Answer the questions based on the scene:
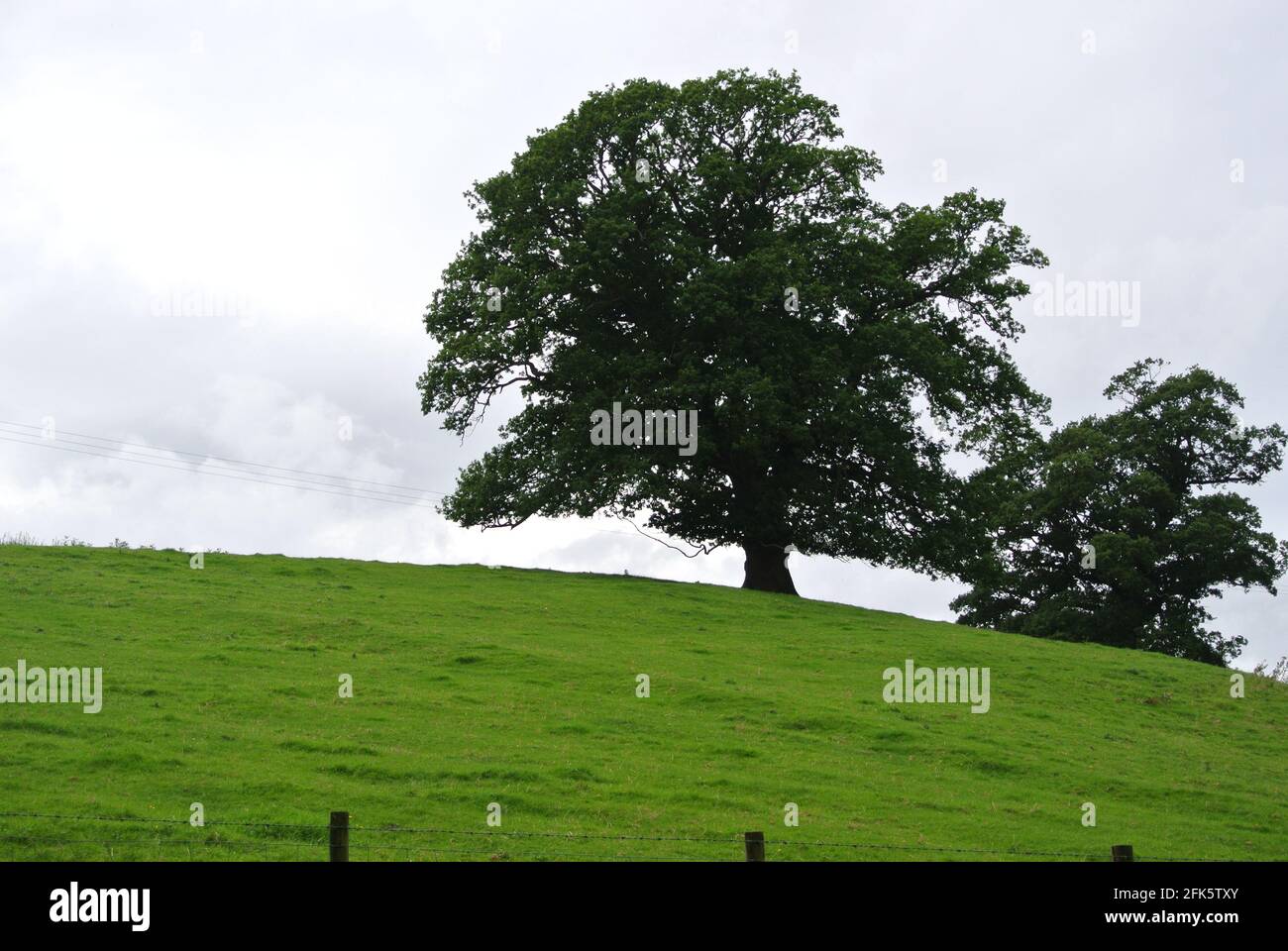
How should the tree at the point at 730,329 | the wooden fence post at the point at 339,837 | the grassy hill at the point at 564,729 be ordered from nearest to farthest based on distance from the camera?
the wooden fence post at the point at 339,837 → the grassy hill at the point at 564,729 → the tree at the point at 730,329

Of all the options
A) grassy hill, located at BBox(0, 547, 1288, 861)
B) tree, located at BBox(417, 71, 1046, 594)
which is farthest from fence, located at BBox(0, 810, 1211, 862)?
tree, located at BBox(417, 71, 1046, 594)

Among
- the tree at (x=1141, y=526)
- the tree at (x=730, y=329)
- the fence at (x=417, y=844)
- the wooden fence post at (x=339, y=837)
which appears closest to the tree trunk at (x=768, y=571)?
the tree at (x=730, y=329)

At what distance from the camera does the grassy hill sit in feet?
59.3

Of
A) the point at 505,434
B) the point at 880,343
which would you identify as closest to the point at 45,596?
the point at 505,434

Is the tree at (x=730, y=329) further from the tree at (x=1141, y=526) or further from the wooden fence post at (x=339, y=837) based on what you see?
the wooden fence post at (x=339, y=837)

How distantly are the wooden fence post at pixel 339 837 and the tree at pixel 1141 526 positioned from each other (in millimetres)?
43020

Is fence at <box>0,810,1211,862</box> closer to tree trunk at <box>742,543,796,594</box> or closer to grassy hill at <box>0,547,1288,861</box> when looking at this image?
grassy hill at <box>0,547,1288,861</box>

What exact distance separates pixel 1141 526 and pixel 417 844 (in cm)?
4574

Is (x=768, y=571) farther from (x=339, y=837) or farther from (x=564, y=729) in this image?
(x=339, y=837)

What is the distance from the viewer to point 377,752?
2091 cm

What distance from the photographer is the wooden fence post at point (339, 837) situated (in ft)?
39.6

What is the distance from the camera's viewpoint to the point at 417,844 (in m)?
16.8
